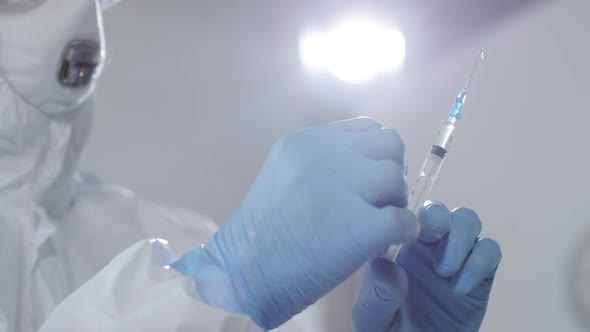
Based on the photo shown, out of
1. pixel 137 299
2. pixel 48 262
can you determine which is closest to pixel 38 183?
pixel 48 262

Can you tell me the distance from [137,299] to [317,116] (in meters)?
1.07

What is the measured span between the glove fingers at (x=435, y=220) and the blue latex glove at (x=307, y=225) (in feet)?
0.15

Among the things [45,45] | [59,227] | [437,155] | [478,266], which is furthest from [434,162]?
[59,227]

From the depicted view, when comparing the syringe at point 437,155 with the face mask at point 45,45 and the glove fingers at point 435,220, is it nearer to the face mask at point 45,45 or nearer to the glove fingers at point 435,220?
the glove fingers at point 435,220

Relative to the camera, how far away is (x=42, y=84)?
32.3 inches

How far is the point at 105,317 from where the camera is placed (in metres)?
0.59

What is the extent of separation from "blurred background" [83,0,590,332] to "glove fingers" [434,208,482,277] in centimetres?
26

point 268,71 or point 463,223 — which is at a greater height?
point 268,71

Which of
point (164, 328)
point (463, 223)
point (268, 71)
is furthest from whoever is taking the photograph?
point (268, 71)

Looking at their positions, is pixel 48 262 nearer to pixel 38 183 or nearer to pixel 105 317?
pixel 38 183

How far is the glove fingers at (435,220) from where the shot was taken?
25.7 inches

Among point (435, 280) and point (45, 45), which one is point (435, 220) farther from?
point (45, 45)

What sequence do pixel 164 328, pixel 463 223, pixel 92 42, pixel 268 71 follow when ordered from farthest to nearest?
1. pixel 268 71
2. pixel 92 42
3. pixel 463 223
4. pixel 164 328

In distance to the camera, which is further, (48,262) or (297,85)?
(297,85)
